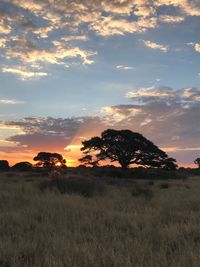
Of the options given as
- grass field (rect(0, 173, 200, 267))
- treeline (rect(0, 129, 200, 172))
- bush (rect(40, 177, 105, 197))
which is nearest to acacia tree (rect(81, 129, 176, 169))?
treeline (rect(0, 129, 200, 172))

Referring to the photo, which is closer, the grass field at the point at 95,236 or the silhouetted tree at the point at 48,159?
the grass field at the point at 95,236

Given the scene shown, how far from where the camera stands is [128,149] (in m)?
51.4

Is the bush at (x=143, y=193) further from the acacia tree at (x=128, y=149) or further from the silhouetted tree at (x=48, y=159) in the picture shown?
the silhouetted tree at (x=48, y=159)

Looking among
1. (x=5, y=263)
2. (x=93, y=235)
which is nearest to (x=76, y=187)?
(x=93, y=235)

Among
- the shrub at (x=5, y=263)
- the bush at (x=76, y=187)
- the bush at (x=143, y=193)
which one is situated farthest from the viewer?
the bush at (x=76, y=187)

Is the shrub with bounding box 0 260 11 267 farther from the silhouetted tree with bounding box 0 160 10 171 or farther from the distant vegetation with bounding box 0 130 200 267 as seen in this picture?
the silhouetted tree with bounding box 0 160 10 171

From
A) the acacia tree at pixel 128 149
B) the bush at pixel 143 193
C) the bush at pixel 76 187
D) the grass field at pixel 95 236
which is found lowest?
the grass field at pixel 95 236

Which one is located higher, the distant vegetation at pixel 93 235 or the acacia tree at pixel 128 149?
the acacia tree at pixel 128 149

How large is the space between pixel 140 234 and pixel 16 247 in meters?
2.68

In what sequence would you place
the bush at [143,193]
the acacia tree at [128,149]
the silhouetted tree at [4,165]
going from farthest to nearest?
the silhouetted tree at [4,165]
the acacia tree at [128,149]
the bush at [143,193]

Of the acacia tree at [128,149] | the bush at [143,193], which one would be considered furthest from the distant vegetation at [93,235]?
the acacia tree at [128,149]

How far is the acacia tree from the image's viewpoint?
51031mm

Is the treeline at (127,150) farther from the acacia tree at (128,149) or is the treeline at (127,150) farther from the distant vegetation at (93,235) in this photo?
the distant vegetation at (93,235)

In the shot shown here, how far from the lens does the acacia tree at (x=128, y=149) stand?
167 ft
